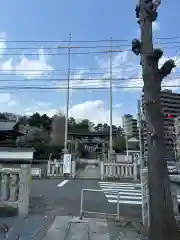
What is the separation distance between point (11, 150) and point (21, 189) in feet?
23.4

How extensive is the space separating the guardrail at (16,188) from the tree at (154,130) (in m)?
3.42

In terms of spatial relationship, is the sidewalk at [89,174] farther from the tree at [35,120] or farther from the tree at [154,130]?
the tree at [35,120]

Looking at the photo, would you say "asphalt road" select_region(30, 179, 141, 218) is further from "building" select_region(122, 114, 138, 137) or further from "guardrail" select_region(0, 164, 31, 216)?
"building" select_region(122, 114, 138, 137)

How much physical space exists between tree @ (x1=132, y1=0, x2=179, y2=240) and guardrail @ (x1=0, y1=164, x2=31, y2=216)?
3.42m

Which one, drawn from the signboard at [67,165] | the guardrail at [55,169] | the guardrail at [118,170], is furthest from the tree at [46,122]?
the guardrail at [118,170]

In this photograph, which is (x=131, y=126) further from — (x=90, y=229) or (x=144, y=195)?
(x=90, y=229)

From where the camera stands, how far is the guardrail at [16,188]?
6.06 metres

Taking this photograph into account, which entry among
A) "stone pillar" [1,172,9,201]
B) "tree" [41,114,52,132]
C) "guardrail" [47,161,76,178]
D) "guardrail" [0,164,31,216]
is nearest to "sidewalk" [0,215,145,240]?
"guardrail" [0,164,31,216]

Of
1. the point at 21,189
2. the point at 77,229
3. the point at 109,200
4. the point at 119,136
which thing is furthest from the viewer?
the point at 119,136

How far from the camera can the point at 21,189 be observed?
609 cm

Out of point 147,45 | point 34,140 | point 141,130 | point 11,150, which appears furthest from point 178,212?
point 34,140

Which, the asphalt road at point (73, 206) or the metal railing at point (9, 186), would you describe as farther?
the asphalt road at point (73, 206)

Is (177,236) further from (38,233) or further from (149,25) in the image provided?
(149,25)

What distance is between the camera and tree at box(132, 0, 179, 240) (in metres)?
4.01
